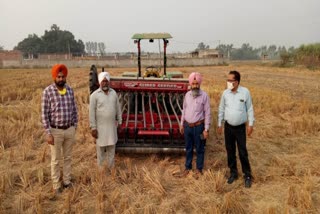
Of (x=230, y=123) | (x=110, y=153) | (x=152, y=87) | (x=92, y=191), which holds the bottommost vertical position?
(x=92, y=191)

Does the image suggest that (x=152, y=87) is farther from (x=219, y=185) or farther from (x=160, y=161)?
(x=219, y=185)

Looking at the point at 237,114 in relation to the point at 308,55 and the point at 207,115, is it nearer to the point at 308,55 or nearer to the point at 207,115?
the point at 207,115

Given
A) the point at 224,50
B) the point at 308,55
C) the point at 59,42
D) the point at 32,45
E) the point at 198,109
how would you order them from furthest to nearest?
1. the point at 224,50
2. the point at 32,45
3. the point at 59,42
4. the point at 308,55
5. the point at 198,109

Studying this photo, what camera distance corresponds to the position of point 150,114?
250 inches

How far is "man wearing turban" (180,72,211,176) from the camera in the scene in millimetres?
4789

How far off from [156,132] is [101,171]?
1237 mm

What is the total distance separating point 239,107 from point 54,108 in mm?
2636

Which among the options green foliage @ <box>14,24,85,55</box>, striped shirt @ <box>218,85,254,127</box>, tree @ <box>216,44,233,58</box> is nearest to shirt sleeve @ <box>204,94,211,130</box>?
striped shirt @ <box>218,85,254,127</box>

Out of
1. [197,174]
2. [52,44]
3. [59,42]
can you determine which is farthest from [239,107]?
[52,44]

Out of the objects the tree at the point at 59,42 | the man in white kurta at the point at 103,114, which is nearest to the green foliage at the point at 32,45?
the tree at the point at 59,42

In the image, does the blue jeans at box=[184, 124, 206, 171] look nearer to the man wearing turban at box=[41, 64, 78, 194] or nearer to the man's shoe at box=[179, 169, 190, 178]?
the man's shoe at box=[179, 169, 190, 178]

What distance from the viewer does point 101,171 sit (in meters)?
4.73

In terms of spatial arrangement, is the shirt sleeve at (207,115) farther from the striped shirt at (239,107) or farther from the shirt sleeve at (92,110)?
the shirt sleeve at (92,110)

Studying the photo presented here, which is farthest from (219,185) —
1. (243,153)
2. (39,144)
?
(39,144)
